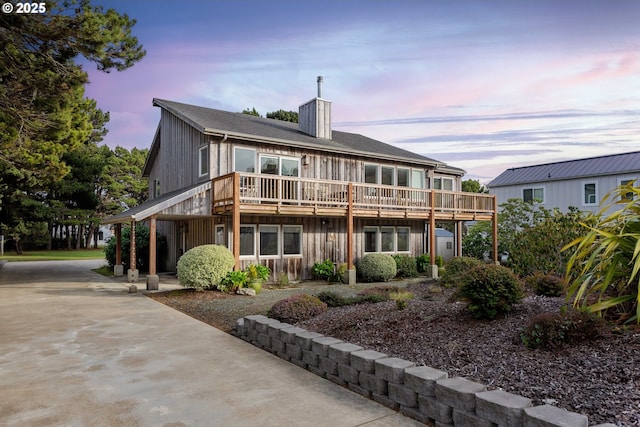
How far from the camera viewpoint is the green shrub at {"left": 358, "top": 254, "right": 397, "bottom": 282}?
53.9 feet

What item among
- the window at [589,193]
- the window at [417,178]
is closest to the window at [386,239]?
the window at [417,178]

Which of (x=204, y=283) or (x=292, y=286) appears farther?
(x=292, y=286)

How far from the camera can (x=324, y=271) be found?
53.5 ft

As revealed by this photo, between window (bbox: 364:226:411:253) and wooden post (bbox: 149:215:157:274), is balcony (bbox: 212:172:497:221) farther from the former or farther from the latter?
wooden post (bbox: 149:215:157:274)

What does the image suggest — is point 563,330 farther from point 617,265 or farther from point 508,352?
point 617,265

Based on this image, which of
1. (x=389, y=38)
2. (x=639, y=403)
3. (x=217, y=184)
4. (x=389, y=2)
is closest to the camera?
(x=639, y=403)

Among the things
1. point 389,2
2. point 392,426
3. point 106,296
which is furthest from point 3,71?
point 392,426

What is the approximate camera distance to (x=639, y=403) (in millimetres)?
3186

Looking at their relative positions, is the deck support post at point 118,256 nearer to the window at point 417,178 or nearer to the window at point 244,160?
the window at point 244,160

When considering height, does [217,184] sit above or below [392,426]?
above

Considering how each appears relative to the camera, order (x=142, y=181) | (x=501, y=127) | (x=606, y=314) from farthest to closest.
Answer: (x=142, y=181) → (x=501, y=127) → (x=606, y=314)

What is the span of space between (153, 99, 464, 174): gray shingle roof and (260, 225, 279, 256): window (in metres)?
3.26

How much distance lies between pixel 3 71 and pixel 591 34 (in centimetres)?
1388

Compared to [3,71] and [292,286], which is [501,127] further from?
[3,71]
